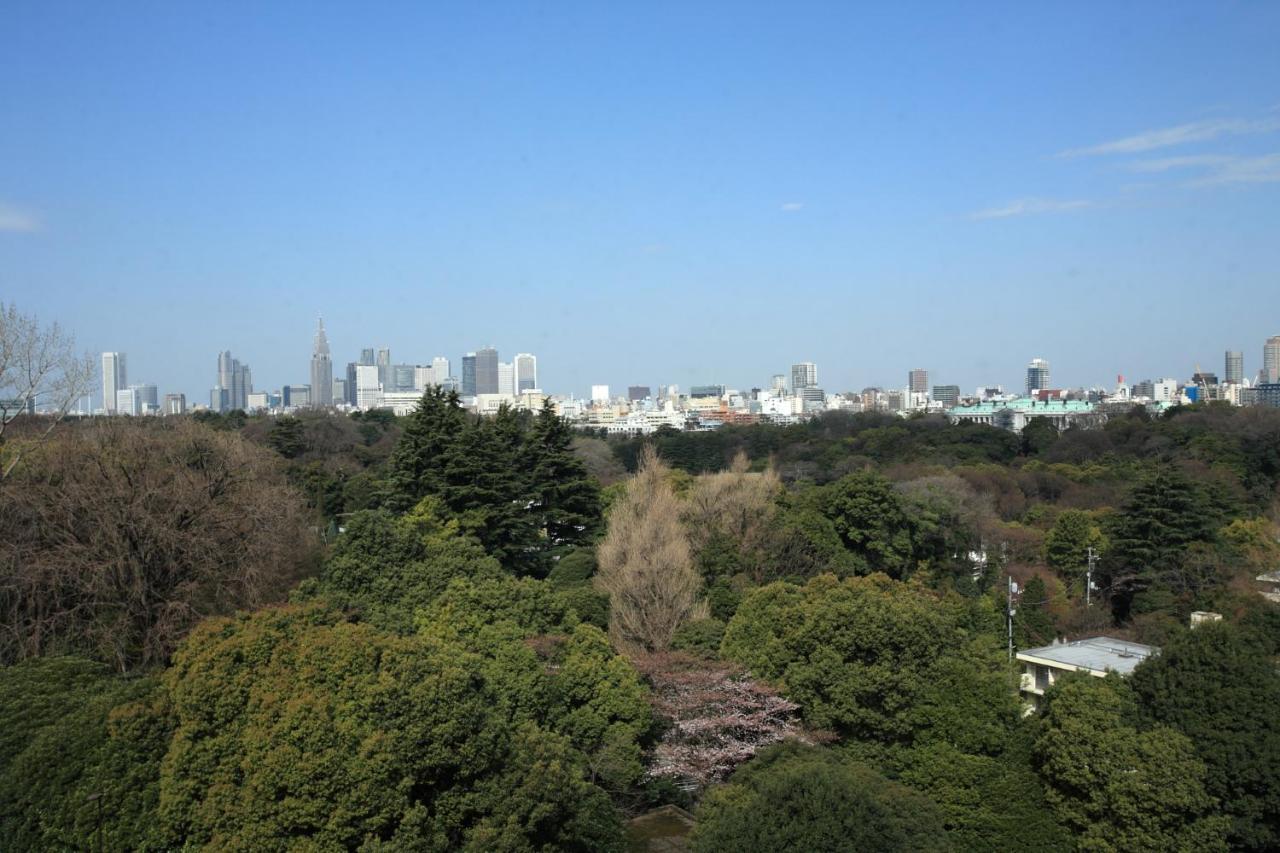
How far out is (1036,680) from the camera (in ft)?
41.9

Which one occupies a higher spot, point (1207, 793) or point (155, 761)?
point (155, 761)

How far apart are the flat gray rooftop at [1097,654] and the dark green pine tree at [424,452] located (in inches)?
335

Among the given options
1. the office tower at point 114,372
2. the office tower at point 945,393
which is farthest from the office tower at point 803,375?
the office tower at point 114,372

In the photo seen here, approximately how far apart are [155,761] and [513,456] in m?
9.62

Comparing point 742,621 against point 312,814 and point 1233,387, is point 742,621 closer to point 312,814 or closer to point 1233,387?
point 312,814

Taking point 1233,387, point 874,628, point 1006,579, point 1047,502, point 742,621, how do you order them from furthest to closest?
point 1233,387, point 1047,502, point 1006,579, point 742,621, point 874,628

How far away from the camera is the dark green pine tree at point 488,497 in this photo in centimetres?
1441

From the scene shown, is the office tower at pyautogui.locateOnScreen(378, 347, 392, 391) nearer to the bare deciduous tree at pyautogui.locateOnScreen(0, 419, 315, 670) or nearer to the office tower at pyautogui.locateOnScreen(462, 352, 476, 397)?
the office tower at pyautogui.locateOnScreen(462, 352, 476, 397)

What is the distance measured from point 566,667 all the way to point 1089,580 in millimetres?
11879

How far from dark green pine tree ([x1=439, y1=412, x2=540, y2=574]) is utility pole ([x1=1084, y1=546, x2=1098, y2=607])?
953 cm

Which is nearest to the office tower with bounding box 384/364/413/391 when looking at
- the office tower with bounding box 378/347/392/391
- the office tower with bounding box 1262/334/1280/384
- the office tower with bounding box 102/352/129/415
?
the office tower with bounding box 378/347/392/391

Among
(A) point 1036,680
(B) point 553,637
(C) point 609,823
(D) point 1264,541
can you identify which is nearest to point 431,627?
(B) point 553,637

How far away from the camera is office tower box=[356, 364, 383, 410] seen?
102875 mm

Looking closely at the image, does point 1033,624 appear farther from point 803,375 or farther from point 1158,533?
point 803,375
